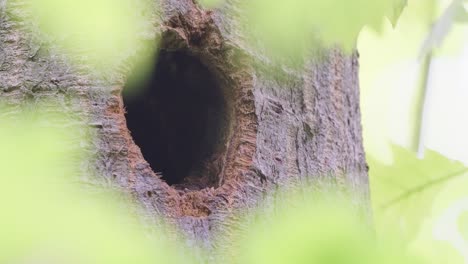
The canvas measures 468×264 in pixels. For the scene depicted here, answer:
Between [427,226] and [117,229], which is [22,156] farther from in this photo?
[427,226]

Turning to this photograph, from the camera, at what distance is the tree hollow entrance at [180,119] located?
2.21ft

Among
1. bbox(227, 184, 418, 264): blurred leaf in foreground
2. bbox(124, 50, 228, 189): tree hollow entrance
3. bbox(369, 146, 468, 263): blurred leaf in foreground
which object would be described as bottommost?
bbox(227, 184, 418, 264): blurred leaf in foreground

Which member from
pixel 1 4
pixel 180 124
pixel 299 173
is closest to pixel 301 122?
pixel 299 173

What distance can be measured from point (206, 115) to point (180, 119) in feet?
0.19

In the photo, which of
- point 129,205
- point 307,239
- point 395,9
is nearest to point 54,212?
point 129,205

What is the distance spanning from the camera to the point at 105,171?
534 mm

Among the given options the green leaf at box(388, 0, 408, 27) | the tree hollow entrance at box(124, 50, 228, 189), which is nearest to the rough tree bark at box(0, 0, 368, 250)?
the tree hollow entrance at box(124, 50, 228, 189)

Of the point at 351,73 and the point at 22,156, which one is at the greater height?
the point at 351,73

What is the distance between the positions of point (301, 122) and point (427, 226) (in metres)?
0.18

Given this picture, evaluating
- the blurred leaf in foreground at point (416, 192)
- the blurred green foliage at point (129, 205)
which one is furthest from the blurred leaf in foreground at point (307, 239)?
the blurred leaf in foreground at point (416, 192)

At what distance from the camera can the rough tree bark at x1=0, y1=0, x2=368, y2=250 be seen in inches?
21.4

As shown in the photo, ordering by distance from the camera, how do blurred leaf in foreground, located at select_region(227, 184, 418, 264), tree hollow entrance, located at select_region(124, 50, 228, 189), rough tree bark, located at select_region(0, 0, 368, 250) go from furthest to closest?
1. tree hollow entrance, located at select_region(124, 50, 228, 189)
2. rough tree bark, located at select_region(0, 0, 368, 250)
3. blurred leaf in foreground, located at select_region(227, 184, 418, 264)

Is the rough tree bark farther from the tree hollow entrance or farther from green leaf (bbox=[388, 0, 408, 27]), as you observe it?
green leaf (bbox=[388, 0, 408, 27])

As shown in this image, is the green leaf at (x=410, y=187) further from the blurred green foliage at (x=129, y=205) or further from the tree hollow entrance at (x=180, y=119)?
the tree hollow entrance at (x=180, y=119)
